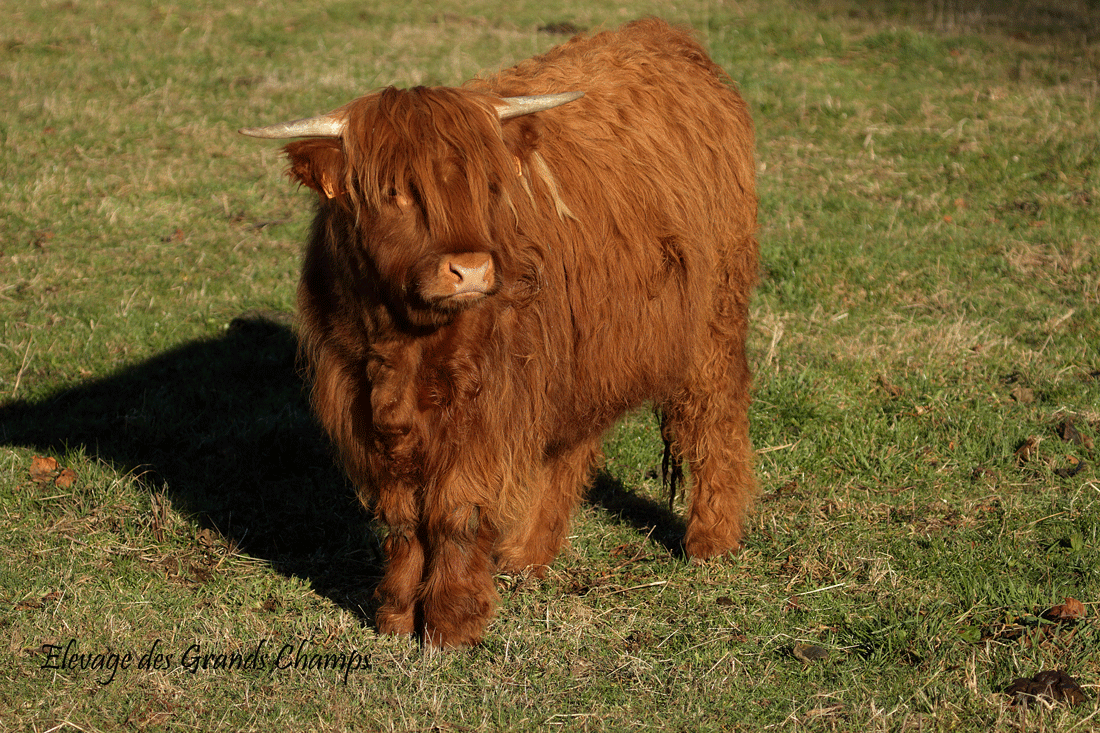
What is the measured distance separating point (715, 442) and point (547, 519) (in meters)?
0.83

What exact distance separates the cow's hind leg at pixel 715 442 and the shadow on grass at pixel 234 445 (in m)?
1.42

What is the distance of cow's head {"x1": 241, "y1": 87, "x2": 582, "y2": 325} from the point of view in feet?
10.5

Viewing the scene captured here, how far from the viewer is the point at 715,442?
479 cm

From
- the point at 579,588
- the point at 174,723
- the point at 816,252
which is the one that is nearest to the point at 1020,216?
the point at 816,252

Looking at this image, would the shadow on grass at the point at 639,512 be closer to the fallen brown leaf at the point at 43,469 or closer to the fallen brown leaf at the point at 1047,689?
the fallen brown leaf at the point at 1047,689

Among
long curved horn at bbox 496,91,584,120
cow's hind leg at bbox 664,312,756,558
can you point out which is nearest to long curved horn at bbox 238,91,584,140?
long curved horn at bbox 496,91,584,120

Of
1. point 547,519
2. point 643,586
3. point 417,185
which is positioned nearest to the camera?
point 417,185

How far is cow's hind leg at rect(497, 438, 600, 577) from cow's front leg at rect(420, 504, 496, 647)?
2.20 feet

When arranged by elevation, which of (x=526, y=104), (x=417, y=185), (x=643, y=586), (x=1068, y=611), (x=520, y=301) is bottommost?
(x=643, y=586)

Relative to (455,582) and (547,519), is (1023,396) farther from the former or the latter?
(455,582)

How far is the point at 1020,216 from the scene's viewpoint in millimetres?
8305

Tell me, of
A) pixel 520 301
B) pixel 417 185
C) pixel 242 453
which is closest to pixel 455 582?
pixel 520 301

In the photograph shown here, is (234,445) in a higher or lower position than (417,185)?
lower

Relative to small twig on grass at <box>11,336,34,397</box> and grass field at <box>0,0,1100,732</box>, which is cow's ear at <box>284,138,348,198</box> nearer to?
grass field at <box>0,0,1100,732</box>
